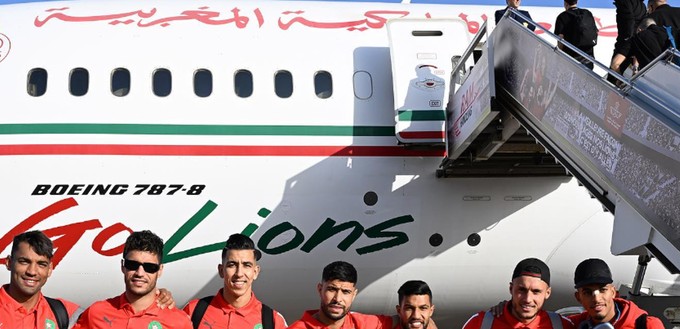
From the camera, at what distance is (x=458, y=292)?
40.9 ft

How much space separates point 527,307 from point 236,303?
224 cm

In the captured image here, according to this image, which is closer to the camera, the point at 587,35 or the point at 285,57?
the point at 587,35

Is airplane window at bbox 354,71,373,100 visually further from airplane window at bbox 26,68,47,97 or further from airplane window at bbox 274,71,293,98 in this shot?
airplane window at bbox 26,68,47,97

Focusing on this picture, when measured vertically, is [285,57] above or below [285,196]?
above

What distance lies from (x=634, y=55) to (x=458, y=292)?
414 centimetres

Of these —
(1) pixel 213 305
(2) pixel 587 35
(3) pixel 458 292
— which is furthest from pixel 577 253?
(1) pixel 213 305

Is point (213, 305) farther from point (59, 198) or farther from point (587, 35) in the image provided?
point (587, 35)

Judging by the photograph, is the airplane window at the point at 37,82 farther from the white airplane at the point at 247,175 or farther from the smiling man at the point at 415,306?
the smiling man at the point at 415,306

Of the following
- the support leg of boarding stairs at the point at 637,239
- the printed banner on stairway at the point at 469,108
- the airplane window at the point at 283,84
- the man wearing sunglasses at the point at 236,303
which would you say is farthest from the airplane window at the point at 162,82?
the support leg of boarding stairs at the point at 637,239

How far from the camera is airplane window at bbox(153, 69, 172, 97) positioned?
1200 cm

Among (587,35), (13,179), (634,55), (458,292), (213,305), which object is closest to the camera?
(213,305)

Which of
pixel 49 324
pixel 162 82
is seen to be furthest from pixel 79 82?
pixel 49 324

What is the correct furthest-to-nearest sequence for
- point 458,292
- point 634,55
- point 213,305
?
point 458,292 → point 634,55 → point 213,305

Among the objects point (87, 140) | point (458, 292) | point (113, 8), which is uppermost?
point (113, 8)
